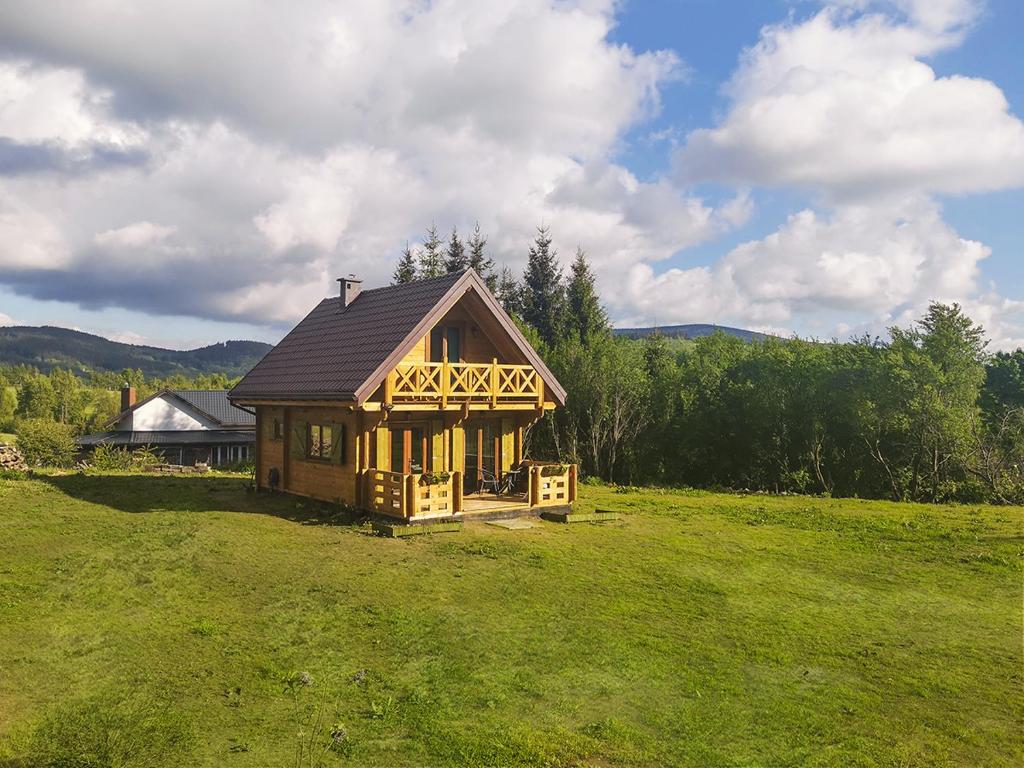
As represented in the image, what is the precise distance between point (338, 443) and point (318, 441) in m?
1.49

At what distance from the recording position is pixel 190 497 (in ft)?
74.6

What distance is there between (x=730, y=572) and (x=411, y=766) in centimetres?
871

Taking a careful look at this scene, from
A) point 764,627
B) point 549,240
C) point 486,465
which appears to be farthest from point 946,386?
point 549,240

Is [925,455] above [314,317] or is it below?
below

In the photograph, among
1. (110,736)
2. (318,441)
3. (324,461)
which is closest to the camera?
(110,736)

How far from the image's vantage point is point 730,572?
1381cm

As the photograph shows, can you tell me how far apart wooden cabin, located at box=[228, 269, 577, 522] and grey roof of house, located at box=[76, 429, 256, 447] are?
110 ft

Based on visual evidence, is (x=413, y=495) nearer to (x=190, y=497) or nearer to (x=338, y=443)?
(x=338, y=443)

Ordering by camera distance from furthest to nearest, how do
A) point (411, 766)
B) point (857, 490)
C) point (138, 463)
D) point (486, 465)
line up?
1. point (138, 463)
2. point (857, 490)
3. point (486, 465)
4. point (411, 766)

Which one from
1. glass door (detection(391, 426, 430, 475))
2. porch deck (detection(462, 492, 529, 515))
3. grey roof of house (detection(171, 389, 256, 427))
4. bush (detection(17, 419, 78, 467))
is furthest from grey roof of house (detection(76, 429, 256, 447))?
porch deck (detection(462, 492, 529, 515))

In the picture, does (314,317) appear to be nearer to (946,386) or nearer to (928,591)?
(928,591)

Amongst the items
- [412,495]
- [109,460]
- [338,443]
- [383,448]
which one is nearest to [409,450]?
[383,448]

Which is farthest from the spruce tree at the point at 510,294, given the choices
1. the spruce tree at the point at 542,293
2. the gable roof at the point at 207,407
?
the gable roof at the point at 207,407

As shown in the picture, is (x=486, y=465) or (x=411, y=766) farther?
(x=486, y=465)
